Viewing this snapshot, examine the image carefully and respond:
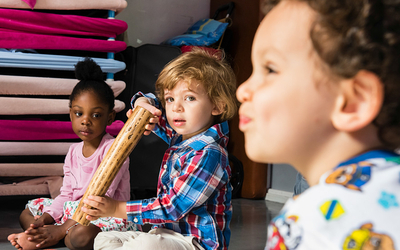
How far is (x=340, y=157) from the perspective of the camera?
14.8 inches

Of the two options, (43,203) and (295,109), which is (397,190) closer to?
(295,109)

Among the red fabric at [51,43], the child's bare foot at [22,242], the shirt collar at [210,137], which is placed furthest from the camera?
the red fabric at [51,43]

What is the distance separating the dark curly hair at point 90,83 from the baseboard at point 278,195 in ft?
4.32

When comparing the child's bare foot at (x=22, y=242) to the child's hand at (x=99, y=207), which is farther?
the child's bare foot at (x=22, y=242)

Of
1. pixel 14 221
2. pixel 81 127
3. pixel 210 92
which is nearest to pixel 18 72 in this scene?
pixel 81 127

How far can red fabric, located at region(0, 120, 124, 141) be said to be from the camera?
1.70m

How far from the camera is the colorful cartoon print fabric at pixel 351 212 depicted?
1.02 ft

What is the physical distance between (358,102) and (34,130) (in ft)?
5.46

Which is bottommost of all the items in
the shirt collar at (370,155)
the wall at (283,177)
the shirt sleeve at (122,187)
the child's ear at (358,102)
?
the wall at (283,177)

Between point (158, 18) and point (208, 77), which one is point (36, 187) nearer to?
point (208, 77)

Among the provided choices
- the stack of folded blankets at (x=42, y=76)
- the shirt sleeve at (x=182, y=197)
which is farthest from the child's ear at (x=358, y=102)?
the stack of folded blankets at (x=42, y=76)

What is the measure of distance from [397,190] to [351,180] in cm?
4

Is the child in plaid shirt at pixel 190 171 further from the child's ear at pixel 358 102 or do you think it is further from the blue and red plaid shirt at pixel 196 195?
the child's ear at pixel 358 102

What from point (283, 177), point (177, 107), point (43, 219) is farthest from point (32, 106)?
point (283, 177)
